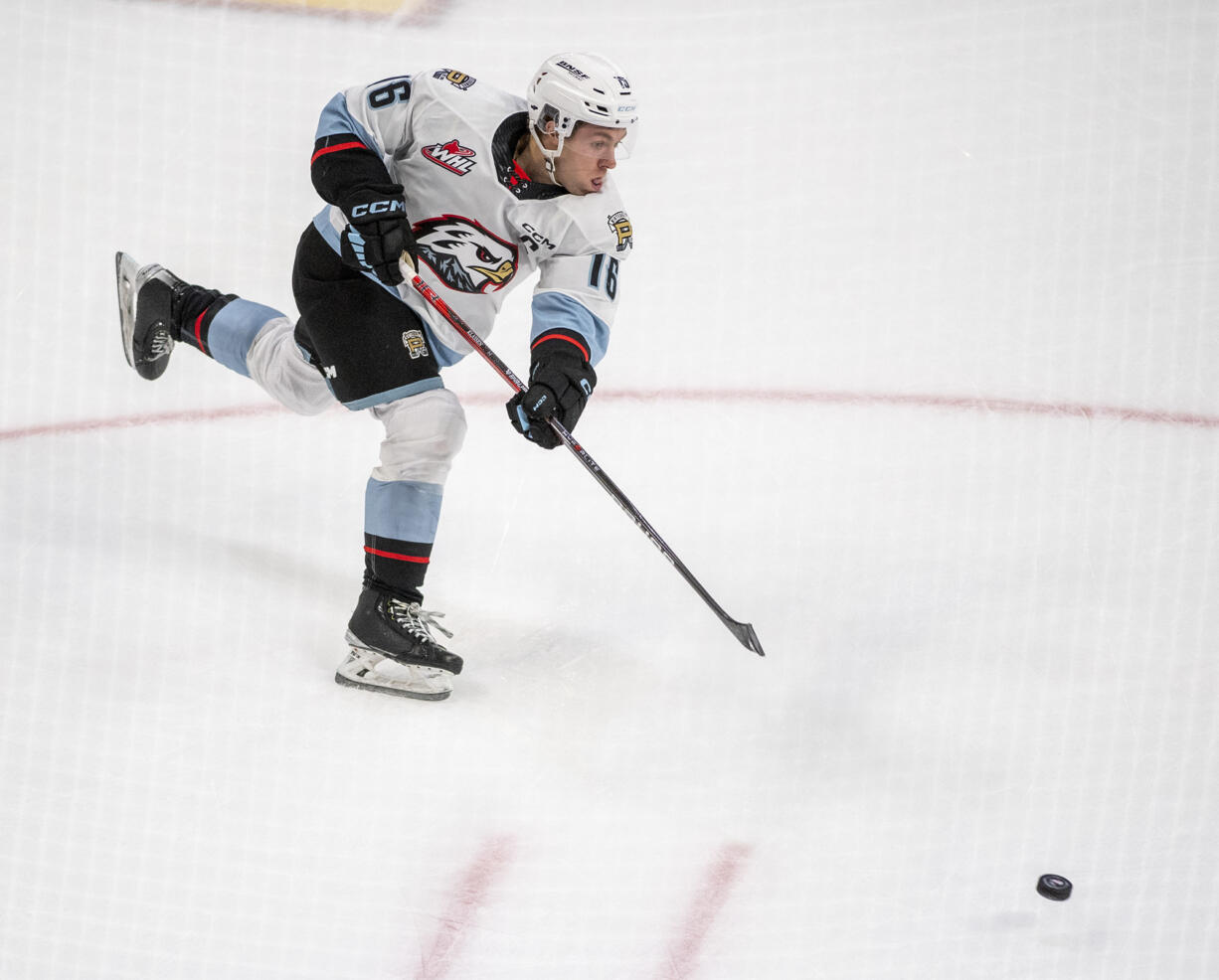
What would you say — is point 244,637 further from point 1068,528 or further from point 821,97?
point 821,97

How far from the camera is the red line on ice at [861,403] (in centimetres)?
328

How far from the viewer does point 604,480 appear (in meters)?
2.39

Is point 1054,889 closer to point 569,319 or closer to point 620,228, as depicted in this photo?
point 569,319

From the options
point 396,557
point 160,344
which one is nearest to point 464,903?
point 396,557

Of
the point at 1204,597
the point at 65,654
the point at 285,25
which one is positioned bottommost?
the point at 65,654

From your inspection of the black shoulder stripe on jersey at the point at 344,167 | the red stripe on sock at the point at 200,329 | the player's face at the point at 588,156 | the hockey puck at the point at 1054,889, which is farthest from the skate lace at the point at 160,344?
the hockey puck at the point at 1054,889

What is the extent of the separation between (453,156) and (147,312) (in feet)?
3.16

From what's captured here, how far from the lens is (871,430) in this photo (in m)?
3.25

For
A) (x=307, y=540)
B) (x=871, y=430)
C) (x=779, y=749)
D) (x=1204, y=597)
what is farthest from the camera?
(x=871, y=430)

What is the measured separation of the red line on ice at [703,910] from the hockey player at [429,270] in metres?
0.61

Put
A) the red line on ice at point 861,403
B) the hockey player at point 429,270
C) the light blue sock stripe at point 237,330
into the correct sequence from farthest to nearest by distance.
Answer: the red line on ice at point 861,403 < the light blue sock stripe at point 237,330 < the hockey player at point 429,270

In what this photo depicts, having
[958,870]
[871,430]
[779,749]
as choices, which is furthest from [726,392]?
[958,870]

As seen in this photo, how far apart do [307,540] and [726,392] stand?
1.07 meters

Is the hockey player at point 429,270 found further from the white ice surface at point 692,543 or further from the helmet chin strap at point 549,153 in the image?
the white ice surface at point 692,543
